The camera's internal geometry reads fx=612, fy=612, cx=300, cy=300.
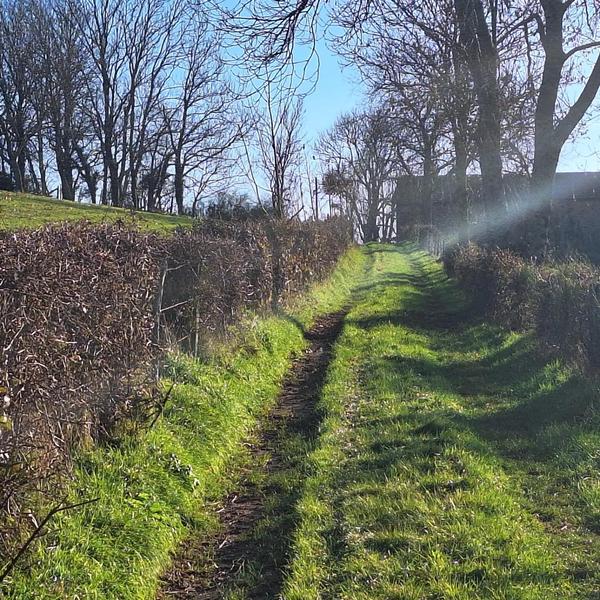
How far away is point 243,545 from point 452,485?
5.46 ft

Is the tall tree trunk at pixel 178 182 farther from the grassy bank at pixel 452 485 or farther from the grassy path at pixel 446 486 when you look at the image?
the grassy path at pixel 446 486

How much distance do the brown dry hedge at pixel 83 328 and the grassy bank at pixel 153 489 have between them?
28cm

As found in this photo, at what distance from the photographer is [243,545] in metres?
4.42

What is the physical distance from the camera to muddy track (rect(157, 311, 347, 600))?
3895 mm

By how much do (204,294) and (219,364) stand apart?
1105 millimetres

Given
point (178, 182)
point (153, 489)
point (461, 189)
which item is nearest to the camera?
point (153, 489)

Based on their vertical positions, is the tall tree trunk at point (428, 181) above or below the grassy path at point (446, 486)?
above

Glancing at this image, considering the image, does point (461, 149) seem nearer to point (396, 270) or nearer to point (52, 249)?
point (396, 270)

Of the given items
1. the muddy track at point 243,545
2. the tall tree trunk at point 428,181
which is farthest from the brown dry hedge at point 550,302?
the tall tree trunk at point 428,181

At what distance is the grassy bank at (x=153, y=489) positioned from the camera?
3535 mm

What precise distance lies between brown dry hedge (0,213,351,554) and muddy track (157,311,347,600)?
105cm

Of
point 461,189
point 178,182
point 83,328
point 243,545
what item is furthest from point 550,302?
point 178,182

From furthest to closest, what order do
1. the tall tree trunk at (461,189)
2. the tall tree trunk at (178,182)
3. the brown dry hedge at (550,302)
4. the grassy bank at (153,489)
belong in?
1. the tall tree trunk at (178,182)
2. the tall tree trunk at (461,189)
3. the brown dry hedge at (550,302)
4. the grassy bank at (153,489)

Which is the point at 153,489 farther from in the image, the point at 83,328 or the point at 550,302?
the point at 550,302
